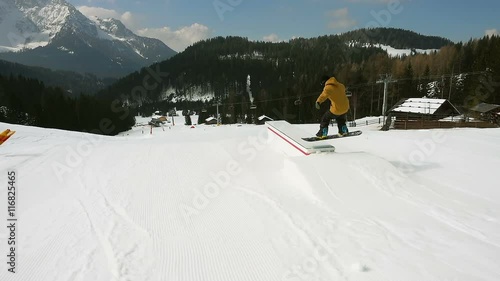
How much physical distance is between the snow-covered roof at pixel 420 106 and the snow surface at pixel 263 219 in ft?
97.7

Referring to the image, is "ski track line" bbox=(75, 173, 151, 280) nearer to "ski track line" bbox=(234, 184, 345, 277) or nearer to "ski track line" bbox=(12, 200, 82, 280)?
"ski track line" bbox=(12, 200, 82, 280)

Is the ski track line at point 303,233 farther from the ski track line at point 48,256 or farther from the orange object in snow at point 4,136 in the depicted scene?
the orange object in snow at point 4,136

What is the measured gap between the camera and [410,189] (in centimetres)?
564

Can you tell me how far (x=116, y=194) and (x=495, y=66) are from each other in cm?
5798

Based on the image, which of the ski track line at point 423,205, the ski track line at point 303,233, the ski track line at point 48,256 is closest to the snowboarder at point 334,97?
the ski track line at point 423,205

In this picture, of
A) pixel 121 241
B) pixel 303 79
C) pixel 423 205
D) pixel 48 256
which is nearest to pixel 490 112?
pixel 423 205

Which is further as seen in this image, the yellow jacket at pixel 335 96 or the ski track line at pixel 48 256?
the yellow jacket at pixel 335 96

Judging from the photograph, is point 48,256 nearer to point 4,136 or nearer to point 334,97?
point 334,97

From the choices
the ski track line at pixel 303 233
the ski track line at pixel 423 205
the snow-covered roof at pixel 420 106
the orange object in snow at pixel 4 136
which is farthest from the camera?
the snow-covered roof at pixel 420 106

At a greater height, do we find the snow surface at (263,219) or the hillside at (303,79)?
the hillside at (303,79)

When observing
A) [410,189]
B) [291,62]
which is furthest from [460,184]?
[291,62]

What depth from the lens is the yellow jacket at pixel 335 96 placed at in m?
8.71

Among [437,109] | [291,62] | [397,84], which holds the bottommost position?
[437,109]

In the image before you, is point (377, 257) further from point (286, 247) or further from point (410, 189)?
point (410, 189)
